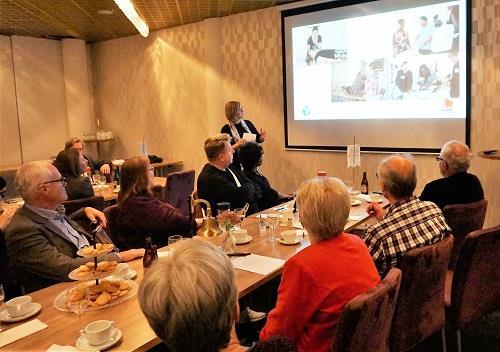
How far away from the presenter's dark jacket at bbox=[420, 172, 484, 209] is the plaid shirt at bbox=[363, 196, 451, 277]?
0.91 meters

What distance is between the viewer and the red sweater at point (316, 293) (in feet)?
5.52

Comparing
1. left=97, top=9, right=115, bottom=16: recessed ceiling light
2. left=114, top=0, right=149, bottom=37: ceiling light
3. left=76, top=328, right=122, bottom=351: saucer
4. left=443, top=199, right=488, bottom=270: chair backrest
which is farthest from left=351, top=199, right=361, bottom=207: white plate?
left=97, top=9, right=115, bottom=16: recessed ceiling light

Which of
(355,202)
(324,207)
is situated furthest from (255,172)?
(324,207)

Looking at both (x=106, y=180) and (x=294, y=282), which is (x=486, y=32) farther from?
(x=106, y=180)

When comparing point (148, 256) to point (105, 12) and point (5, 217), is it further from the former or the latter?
point (105, 12)

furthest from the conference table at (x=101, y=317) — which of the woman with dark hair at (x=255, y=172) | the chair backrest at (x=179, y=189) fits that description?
the chair backrest at (x=179, y=189)

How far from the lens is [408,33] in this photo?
496 centimetres

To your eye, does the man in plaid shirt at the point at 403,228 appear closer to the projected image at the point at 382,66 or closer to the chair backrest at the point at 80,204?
the chair backrest at the point at 80,204

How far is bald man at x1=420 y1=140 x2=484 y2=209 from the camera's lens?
315 cm

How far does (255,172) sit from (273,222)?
132 cm

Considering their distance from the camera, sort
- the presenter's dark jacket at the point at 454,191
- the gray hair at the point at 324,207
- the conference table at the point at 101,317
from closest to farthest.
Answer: the conference table at the point at 101,317, the gray hair at the point at 324,207, the presenter's dark jacket at the point at 454,191

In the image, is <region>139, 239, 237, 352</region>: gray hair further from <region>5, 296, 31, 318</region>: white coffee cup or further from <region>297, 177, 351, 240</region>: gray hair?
<region>5, 296, 31, 318</region>: white coffee cup

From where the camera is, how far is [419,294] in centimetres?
221

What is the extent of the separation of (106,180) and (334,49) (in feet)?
10.4
